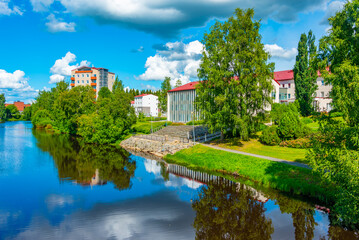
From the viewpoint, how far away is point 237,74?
3362cm

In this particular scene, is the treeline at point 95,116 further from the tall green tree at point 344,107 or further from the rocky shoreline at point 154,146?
the tall green tree at point 344,107

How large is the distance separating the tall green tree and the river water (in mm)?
2337

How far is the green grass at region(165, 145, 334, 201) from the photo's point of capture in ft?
62.1

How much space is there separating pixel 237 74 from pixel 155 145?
1655 centimetres

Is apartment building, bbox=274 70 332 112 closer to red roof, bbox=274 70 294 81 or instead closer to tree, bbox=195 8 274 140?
red roof, bbox=274 70 294 81

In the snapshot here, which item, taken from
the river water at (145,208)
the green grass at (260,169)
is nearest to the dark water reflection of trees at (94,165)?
the river water at (145,208)

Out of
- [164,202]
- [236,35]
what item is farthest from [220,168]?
[236,35]

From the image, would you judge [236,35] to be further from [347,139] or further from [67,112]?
[67,112]

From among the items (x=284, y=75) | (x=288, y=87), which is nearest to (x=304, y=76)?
(x=288, y=87)

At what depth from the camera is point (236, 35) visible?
104 ft

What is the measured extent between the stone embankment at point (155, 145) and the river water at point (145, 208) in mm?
8235

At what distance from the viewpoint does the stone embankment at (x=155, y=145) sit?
120ft

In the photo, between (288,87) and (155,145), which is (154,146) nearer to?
(155,145)

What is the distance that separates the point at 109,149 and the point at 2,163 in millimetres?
15673
